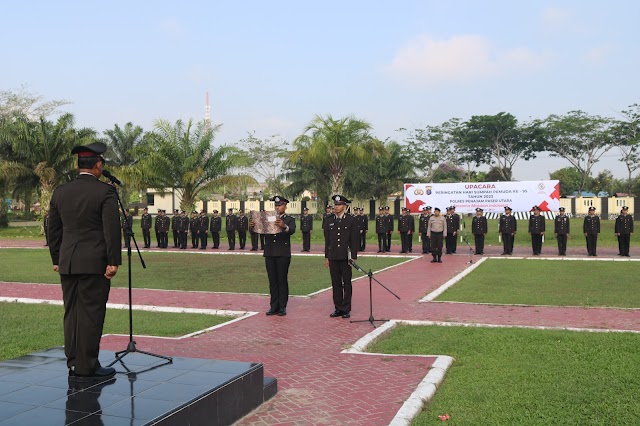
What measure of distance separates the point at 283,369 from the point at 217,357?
0.90 meters

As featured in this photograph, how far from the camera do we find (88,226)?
15.7ft

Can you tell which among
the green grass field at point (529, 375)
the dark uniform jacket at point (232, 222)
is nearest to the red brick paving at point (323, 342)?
the green grass field at point (529, 375)

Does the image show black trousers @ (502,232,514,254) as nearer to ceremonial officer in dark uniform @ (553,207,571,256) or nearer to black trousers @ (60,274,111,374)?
ceremonial officer in dark uniform @ (553,207,571,256)

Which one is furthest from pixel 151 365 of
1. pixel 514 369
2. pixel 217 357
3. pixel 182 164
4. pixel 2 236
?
pixel 2 236

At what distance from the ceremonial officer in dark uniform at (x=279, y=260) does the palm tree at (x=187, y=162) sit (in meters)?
19.5

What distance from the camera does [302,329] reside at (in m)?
8.22

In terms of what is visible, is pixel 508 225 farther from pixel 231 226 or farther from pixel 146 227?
pixel 146 227

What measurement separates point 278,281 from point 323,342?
7.17 feet

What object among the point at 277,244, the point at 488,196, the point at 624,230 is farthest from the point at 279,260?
the point at 488,196

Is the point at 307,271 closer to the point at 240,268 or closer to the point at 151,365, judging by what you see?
the point at 240,268

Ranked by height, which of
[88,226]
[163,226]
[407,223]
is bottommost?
[163,226]

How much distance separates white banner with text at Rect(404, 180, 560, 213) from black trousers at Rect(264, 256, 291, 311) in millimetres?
17363

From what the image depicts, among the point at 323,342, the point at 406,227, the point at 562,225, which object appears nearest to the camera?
the point at 323,342

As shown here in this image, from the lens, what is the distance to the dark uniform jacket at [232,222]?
78.3ft
